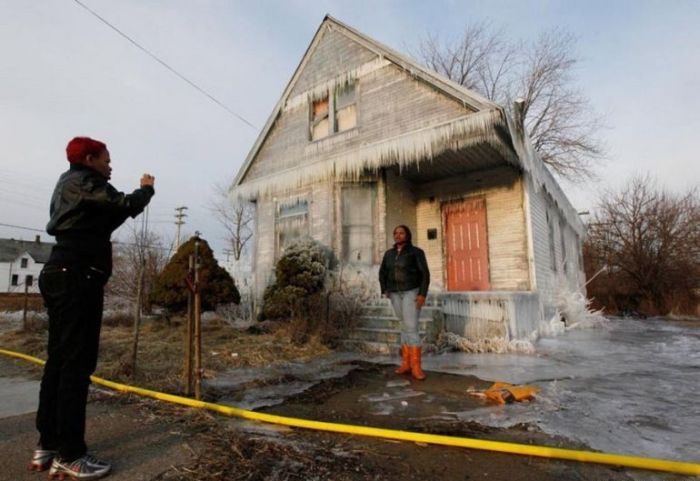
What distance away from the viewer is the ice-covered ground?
234cm

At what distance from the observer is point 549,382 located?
3.80 meters

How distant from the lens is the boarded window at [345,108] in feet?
31.9

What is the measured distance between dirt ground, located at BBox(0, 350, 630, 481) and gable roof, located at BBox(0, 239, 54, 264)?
1997 inches

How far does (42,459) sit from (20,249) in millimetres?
56979

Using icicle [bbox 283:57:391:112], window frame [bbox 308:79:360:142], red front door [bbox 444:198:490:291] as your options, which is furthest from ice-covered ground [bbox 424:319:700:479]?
icicle [bbox 283:57:391:112]

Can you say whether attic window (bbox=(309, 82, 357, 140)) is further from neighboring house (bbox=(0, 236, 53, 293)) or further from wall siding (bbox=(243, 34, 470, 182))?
neighboring house (bbox=(0, 236, 53, 293))

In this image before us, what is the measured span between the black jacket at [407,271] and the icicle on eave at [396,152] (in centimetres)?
360

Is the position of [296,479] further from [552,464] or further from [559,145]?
[559,145]

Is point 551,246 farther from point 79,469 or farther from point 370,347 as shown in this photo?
point 79,469

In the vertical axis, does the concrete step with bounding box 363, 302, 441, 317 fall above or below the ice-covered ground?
above

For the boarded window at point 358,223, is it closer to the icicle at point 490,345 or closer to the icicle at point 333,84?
the icicle at point 333,84

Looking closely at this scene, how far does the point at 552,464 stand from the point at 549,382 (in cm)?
209

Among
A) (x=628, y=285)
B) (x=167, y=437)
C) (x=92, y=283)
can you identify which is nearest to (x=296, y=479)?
(x=167, y=437)

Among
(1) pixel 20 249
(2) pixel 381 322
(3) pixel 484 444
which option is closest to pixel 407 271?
(2) pixel 381 322
